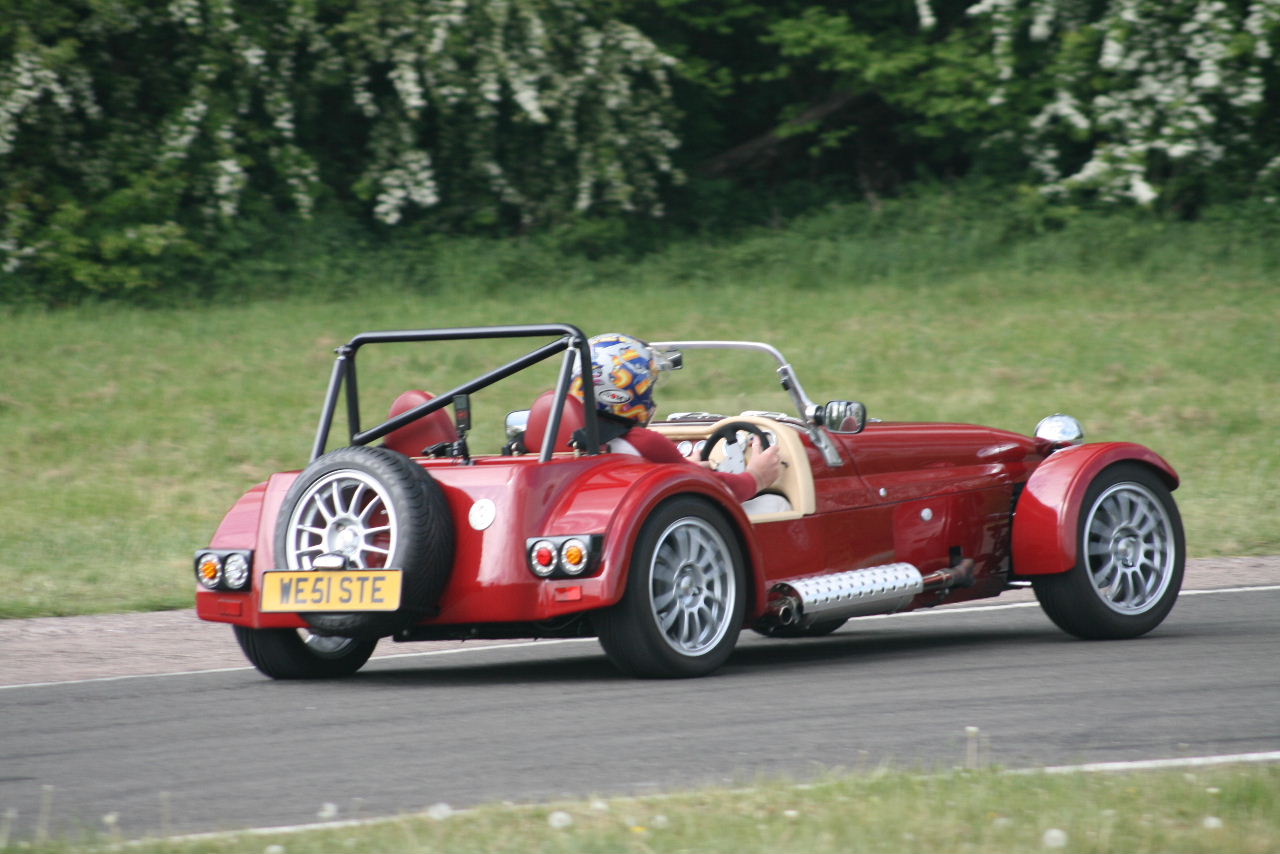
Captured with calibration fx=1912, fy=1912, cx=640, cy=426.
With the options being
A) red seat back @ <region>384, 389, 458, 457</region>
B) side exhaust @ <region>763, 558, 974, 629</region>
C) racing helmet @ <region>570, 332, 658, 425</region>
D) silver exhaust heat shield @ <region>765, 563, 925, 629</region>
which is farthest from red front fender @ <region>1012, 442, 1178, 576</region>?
red seat back @ <region>384, 389, 458, 457</region>

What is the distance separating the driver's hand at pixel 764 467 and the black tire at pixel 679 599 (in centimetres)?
47

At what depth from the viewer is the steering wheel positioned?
27.5 ft

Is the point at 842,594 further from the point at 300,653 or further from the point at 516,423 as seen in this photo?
the point at 300,653

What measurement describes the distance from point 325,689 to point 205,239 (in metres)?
16.8

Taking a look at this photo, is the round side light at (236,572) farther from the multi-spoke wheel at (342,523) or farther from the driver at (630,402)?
the driver at (630,402)

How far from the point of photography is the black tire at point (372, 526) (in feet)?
23.6

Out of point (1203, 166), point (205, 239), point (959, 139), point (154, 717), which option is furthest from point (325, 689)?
point (959, 139)

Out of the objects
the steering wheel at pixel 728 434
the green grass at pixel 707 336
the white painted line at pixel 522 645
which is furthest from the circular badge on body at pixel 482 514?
the green grass at pixel 707 336

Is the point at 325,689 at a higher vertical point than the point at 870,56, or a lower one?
lower

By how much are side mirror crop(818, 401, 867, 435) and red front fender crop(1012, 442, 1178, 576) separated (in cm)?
98

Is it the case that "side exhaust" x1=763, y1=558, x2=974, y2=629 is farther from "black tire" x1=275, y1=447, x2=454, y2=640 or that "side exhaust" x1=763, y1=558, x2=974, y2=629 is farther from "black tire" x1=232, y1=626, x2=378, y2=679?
"black tire" x1=232, y1=626, x2=378, y2=679

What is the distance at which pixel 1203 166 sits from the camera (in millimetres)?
23719

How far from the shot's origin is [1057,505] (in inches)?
340

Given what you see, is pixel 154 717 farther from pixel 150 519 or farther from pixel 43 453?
pixel 43 453
